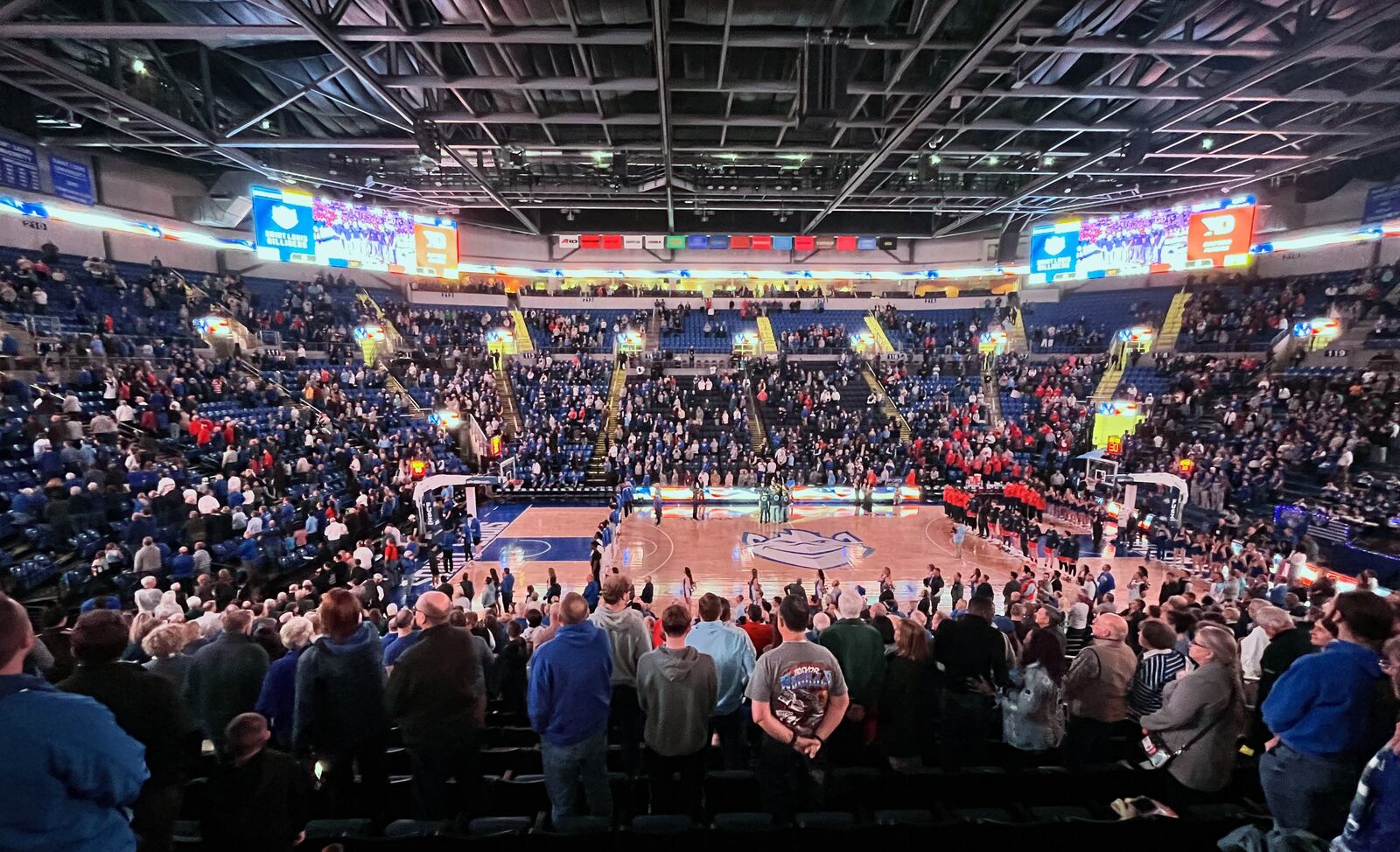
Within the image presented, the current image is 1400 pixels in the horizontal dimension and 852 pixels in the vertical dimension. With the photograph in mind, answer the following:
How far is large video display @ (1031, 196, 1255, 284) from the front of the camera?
47.5 feet

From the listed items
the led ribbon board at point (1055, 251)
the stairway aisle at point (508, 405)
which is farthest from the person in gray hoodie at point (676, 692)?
the stairway aisle at point (508, 405)

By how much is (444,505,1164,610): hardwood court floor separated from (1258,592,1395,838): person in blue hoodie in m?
9.43

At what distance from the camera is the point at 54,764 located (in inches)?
70.7

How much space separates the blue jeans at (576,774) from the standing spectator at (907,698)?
4.77 ft

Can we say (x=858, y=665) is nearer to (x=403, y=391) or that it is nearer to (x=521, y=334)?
(x=403, y=391)

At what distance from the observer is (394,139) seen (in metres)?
14.1

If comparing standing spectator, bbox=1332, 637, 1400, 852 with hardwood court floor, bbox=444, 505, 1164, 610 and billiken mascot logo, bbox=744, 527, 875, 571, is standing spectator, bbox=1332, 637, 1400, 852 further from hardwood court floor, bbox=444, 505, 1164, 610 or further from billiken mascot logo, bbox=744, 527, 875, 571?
billiken mascot logo, bbox=744, 527, 875, 571

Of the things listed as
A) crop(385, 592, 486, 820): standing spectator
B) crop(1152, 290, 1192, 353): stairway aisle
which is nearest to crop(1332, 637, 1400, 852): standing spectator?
crop(385, 592, 486, 820): standing spectator

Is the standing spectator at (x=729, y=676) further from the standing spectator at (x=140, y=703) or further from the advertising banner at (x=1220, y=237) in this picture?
the advertising banner at (x=1220, y=237)

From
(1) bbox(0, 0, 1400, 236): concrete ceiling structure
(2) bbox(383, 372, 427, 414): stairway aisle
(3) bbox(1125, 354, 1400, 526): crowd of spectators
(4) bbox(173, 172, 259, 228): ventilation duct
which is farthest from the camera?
(2) bbox(383, 372, 427, 414): stairway aisle

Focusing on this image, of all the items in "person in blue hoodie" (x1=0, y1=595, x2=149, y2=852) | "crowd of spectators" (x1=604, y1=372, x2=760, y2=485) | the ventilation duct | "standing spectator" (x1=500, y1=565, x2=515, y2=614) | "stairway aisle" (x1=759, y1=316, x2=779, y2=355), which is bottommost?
"standing spectator" (x1=500, y1=565, x2=515, y2=614)

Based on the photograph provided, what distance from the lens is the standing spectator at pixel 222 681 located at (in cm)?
351

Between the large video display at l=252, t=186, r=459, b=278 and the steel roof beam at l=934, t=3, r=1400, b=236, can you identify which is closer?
the steel roof beam at l=934, t=3, r=1400, b=236

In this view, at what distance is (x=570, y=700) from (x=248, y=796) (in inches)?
53.5
